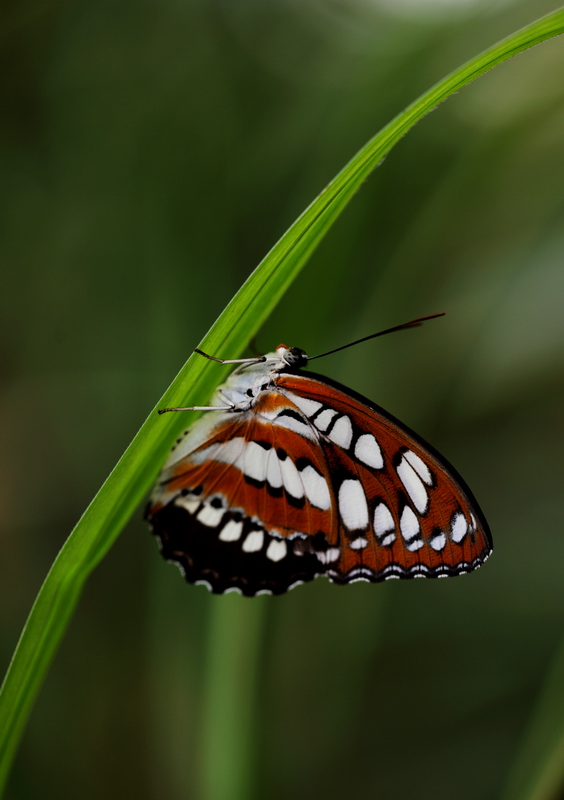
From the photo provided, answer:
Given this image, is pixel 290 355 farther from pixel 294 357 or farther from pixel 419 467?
pixel 419 467

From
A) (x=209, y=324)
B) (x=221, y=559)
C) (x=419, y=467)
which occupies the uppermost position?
(x=209, y=324)

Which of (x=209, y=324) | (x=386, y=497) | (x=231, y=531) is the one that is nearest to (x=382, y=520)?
(x=386, y=497)

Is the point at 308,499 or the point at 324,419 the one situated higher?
the point at 324,419

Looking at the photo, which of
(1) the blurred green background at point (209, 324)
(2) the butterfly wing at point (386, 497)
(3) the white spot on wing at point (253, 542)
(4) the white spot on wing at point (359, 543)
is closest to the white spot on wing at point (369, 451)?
(2) the butterfly wing at point (386, 497)

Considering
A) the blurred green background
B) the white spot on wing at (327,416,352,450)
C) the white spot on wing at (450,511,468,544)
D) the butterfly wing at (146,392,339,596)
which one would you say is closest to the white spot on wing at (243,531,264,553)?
the butterfly wing at (146,392,339,596)

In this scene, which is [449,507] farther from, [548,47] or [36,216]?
[36,216]

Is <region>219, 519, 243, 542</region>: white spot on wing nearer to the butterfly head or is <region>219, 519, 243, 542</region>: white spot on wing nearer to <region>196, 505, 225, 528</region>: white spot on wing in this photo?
<region>196, 505, 225, 528</region>: white spot on wing

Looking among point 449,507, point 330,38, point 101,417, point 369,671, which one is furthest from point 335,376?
point 330,38
